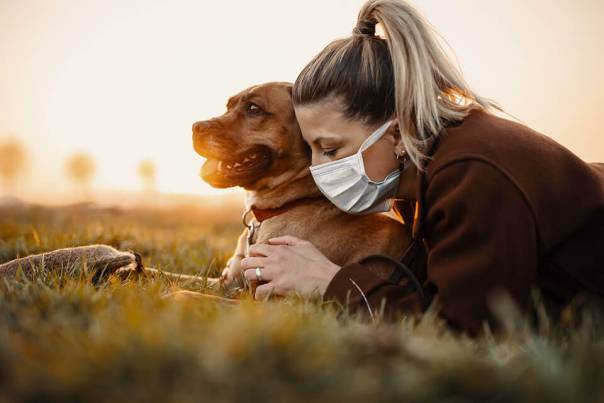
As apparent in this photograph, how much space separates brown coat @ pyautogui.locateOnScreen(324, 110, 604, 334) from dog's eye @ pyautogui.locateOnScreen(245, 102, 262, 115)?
1372 mm

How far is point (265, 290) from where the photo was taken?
10.0 feet

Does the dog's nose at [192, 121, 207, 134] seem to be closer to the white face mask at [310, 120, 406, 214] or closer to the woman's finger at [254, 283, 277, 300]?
the white face mask at [310, 120, 406, 214]

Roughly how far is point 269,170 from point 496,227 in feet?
5.50

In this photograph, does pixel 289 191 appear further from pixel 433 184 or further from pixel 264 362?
pixel 264 362

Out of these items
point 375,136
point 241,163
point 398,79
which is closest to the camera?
point 398,79

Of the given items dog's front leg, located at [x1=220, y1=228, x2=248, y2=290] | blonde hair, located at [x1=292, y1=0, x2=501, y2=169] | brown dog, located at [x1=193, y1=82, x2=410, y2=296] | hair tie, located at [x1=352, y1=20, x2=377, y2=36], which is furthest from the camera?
dog's front leg, located at [x1=220, y1=228, x2=248, y2=290]

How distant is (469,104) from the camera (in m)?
3.10

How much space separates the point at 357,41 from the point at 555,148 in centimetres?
121

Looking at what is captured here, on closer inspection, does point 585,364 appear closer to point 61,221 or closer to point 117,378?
point 117,378

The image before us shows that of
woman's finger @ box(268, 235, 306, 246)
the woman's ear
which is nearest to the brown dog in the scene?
woman's finger @ box(268, 235, 306, 246)

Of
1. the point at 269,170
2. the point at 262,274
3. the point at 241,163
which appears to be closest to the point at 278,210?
the point at 269,170

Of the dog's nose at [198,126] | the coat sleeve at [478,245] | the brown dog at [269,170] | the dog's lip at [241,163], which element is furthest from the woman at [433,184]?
the dog's nose at [198,126]

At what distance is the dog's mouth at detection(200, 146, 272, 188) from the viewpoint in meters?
3.74

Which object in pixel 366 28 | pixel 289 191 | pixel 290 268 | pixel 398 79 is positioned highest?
pixel 366 28
